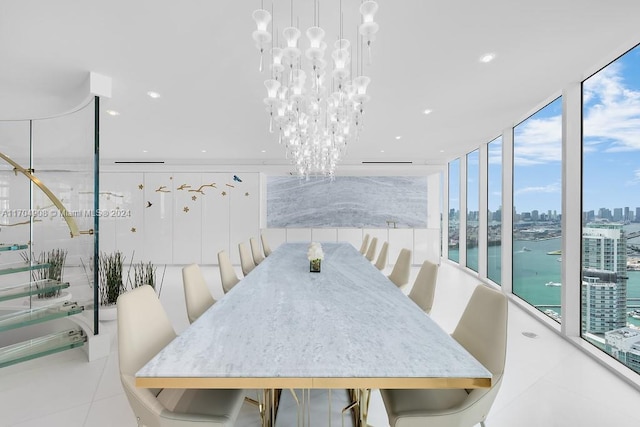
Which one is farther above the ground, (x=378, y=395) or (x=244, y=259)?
(x=244, y=259)

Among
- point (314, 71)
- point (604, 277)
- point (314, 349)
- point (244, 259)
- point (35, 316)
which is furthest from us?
point (244, 259)

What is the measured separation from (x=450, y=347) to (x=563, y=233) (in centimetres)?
283

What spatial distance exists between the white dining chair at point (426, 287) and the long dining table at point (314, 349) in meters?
0.38

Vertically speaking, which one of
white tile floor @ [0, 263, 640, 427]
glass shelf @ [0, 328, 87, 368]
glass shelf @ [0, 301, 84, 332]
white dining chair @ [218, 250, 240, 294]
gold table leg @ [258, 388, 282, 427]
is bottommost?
white tile floor @ [0, 263, 640, 427]

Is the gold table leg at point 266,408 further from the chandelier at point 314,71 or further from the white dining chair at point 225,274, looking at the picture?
the chandelier at point 314,71

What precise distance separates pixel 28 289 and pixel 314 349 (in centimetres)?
368

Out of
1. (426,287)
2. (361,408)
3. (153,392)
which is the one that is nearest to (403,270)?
(426,287)

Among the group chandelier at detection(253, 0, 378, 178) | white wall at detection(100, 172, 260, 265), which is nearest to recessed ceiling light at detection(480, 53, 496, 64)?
chandelier at detection(253, 0, 378, 178)

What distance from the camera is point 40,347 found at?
247 cm

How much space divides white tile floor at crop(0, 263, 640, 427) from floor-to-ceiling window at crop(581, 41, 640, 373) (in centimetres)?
40

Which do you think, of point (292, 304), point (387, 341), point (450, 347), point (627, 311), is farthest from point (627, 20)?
point (292, 304)

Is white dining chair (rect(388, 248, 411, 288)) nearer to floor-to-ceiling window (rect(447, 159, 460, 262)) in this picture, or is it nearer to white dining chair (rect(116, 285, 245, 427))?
white dining chair (rect(116, 285, 245, 427))

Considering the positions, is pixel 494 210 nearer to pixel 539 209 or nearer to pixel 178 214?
pixel 539 209

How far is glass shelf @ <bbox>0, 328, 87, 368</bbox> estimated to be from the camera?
2.30 meters
